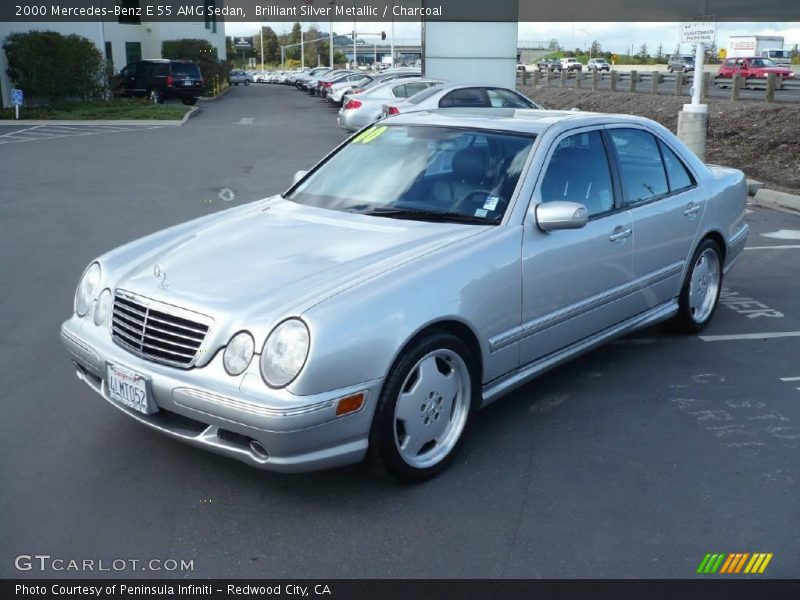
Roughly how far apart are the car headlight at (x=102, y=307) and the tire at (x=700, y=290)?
3.66 meters

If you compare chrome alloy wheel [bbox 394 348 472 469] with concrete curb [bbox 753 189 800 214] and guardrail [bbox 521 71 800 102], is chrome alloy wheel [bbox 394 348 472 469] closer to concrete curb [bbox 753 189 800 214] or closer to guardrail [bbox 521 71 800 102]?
concrete curb [bbox 753 189 800 214]

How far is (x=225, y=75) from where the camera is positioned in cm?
5597

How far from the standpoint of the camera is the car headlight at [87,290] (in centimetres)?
414

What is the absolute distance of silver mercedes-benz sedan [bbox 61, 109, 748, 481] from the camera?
11.1 ft

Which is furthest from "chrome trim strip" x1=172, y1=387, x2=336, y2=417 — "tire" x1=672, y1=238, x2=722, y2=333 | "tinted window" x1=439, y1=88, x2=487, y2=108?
"tinted window" x1=439, y1=88, x2=487, y2=108

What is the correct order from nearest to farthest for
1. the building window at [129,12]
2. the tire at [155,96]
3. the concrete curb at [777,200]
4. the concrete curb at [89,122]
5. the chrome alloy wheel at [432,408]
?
the chrome alloy wheel at [432,408]
the concrete curb at [777,200]
the concrete curb at [89,122]
the tire at [155,96]
the building window at [129,12]

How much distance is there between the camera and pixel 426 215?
14.6ft

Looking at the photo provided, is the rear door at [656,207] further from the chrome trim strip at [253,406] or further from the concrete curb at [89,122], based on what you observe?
the concrete curb at [89,122]

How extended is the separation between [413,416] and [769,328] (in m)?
3.63

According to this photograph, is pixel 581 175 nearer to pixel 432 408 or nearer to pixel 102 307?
pixel 432 408

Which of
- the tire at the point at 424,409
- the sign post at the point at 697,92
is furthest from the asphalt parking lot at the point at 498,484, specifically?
the sign post at the point at 697,92

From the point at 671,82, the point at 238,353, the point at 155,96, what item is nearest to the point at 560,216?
the point at 238,353
